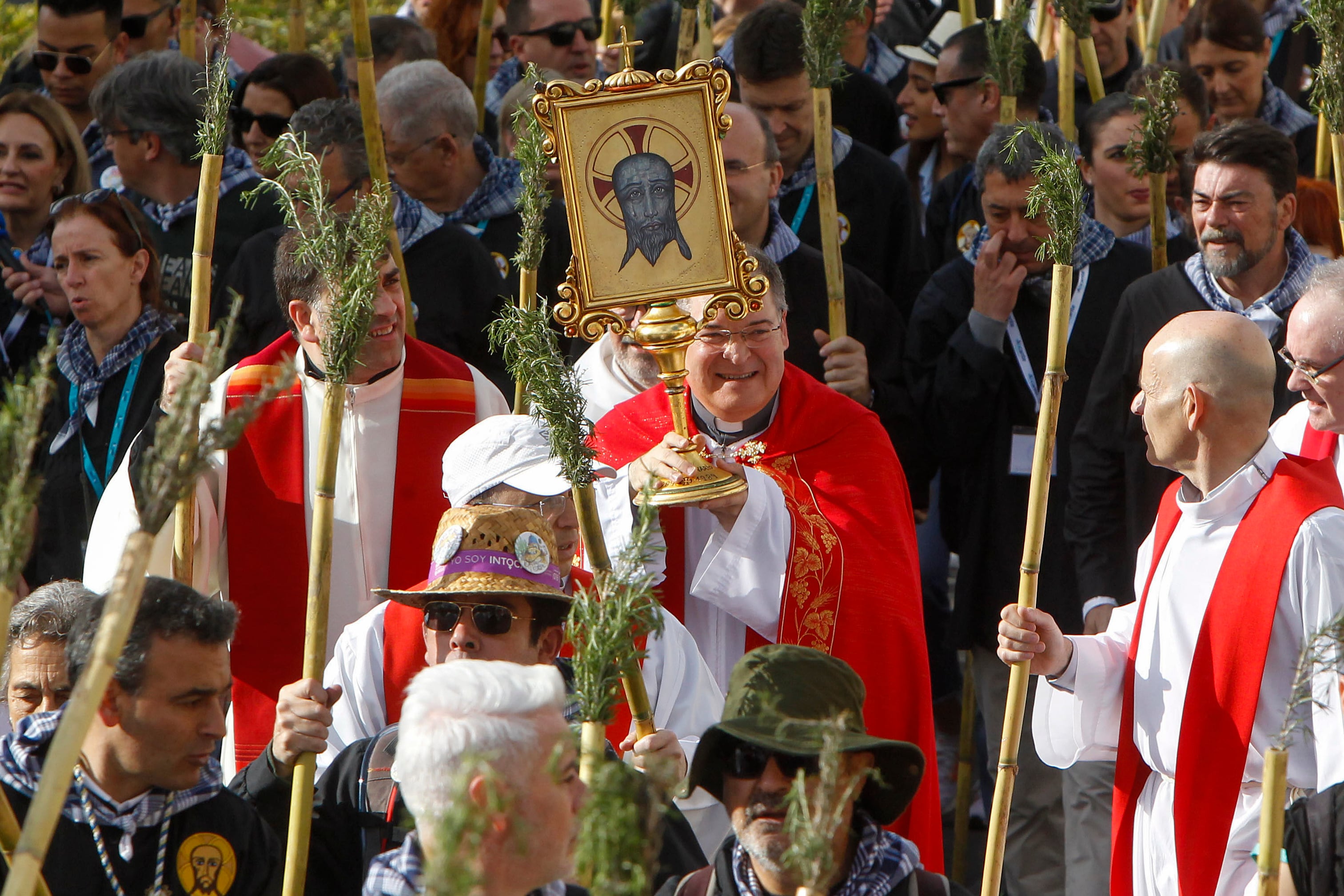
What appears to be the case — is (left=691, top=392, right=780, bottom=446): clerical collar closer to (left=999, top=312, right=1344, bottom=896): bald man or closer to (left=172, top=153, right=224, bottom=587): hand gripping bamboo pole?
(left=999, top=312, right=1344, bottom=896): bald man

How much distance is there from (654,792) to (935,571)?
15.7ft

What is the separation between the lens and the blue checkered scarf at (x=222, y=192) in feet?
21.3

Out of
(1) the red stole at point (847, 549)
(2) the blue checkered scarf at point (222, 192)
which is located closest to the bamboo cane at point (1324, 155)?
(1) the red stole at point (847, 549)

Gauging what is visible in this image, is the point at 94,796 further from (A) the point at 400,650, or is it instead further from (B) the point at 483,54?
(B) the point at 483,54

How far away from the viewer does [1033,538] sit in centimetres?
388

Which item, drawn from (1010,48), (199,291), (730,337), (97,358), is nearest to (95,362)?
(97,358)

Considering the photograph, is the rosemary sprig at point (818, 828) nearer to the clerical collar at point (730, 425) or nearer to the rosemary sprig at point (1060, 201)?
the rosemary sprig at point (1060, 201)

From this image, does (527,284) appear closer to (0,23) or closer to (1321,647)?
(1321,647)

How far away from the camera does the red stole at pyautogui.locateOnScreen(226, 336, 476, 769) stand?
5082mm

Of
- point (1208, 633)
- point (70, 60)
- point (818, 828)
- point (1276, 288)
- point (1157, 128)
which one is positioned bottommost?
point (1208, 633)

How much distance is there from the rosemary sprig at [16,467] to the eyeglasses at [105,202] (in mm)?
3579

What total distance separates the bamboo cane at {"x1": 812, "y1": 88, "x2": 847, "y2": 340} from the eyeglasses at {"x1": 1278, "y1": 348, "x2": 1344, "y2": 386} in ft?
5.07

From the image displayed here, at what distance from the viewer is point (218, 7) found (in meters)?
8.62

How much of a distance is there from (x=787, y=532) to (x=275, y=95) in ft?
9.72
